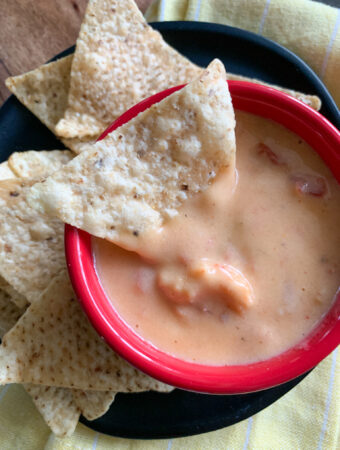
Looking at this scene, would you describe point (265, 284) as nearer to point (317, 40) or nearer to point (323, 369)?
point (323, 369)

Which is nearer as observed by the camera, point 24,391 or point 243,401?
point 243,401

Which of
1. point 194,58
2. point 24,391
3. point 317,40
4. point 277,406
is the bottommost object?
point 24,391

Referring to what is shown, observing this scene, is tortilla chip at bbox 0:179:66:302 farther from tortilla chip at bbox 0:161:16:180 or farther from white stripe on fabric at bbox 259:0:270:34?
white stripe on fabric at bbox 259:0:270:34

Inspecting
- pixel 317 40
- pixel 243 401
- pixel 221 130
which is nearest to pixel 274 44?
pixel 317 40

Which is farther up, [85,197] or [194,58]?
[194,58]

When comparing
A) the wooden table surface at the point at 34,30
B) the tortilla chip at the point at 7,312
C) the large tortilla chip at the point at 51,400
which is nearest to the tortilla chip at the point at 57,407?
the large tortilla chip at the point at 51,400

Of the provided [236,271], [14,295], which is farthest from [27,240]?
[236,271]

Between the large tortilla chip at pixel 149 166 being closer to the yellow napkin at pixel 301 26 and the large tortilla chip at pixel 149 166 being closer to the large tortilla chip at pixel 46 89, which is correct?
the large tortilla chip at pixel 46 89
